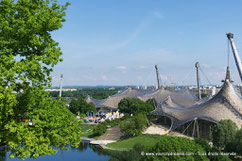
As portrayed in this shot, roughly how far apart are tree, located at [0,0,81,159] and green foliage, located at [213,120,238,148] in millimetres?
28346

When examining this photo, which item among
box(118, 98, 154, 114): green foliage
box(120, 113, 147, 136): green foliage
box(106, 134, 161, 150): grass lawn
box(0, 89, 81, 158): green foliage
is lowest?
box(106, 134, 161, 150): grass lawn

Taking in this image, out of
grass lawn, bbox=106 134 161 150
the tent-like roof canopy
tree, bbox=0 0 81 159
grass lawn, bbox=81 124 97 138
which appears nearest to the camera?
tree, bbox=0 0 81 159

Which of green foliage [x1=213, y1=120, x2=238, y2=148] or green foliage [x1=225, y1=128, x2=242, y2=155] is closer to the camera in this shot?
green foliage [x1=225, y1=128, x2=242, y2=155]

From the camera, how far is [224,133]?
109ft

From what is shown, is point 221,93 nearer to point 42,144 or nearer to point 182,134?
point 182,134

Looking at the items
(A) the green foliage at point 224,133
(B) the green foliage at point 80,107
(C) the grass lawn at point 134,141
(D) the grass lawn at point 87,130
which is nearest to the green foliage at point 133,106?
(B) the green foliage at point 80,107

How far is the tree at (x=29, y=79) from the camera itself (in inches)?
323

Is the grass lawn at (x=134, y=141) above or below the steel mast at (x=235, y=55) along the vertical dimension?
below

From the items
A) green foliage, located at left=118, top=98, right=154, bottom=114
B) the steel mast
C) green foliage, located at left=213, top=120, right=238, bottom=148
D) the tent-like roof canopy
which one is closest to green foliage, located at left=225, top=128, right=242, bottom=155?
green foliage, located at left=213, top=120, right=238, bottom=148

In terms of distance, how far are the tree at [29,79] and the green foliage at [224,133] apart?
28346 millimetres

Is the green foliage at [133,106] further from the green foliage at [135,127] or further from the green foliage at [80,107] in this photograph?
the green foliage at [135,127]

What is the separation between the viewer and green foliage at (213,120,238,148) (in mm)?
32875

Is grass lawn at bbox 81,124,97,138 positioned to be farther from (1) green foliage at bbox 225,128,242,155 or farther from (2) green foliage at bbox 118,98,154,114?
(1) green foliage at bbox 225,128,242,155

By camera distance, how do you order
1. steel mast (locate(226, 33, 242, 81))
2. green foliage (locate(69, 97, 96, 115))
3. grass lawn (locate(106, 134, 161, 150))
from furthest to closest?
1. green foliage (locate(69, 97, 96, 115))
2. grass lawn (locate(106, 134, 161, 150))
3. steel mast (locate(226, 33, 242, 81))
